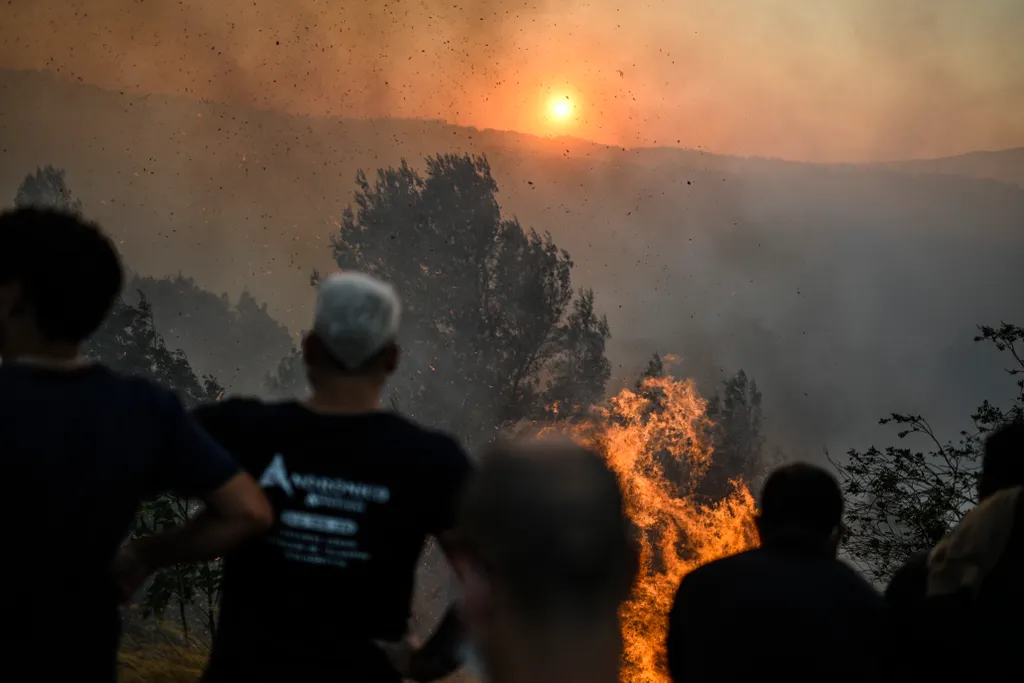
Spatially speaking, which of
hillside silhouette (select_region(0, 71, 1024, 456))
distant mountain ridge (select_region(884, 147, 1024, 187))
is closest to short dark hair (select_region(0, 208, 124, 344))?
hillside silhouette (select_region(0, 71, 1024, 456))

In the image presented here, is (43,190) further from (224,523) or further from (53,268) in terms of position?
(224,523)

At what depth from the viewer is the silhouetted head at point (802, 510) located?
2.80 m

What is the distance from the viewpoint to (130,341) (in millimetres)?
35656

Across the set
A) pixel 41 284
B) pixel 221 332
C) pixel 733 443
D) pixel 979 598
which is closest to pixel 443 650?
pixel 41 284

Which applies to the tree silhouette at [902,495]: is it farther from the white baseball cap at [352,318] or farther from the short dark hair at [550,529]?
the short dark hair at [550,529]

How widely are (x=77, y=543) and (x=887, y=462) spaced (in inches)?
454

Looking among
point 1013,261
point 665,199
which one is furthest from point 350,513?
point 1013,261

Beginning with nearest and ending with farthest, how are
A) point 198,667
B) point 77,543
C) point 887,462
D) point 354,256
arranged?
point 77,543 < point 887,462 < point 198,667 < point 354,256

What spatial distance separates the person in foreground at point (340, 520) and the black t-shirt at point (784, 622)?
0.97 m

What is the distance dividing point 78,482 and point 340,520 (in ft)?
1.82

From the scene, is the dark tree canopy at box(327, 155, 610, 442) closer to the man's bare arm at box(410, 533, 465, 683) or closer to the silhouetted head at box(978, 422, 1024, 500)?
the silhouetted head at box(978, 422, 1024, 500)

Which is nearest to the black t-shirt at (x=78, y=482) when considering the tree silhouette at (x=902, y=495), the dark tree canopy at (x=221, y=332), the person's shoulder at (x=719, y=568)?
the person's shoulder at (x=719, y=568)

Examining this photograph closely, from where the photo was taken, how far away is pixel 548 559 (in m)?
1.14

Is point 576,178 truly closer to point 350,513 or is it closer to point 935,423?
point 935,423
